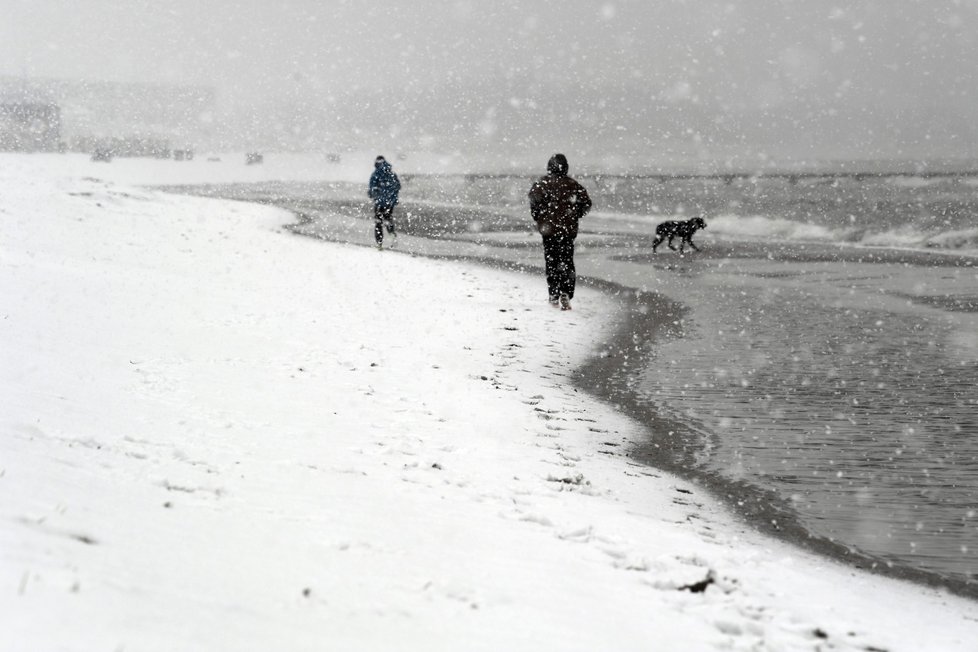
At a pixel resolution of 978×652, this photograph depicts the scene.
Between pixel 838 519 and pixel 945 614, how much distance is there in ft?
Result: 4.61

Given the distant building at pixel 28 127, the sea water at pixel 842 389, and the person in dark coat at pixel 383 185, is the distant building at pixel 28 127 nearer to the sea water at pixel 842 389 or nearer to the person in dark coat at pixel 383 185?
the person in dark coat at pixel 383 185

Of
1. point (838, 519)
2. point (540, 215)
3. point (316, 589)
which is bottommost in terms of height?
point (838, 519)

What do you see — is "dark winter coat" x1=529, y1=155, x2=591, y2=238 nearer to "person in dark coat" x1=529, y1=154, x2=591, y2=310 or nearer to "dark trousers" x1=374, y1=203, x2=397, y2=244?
"person in dark coat" x1=529, y1=154, x2=591, y2=310

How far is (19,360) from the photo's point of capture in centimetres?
696

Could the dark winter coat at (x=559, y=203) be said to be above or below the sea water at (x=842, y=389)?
above

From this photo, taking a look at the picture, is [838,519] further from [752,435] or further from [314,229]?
[314,229]

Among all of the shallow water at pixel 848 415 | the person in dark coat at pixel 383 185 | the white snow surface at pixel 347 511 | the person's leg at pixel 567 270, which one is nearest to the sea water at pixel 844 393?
the shallow water at pixel 848 415

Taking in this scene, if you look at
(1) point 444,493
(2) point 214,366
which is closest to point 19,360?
(2) point 214,366

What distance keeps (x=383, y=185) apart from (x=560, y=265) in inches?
305

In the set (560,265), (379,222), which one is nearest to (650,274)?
(379,222)

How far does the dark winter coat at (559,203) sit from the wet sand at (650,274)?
5.31ft

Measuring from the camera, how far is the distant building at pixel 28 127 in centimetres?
11544

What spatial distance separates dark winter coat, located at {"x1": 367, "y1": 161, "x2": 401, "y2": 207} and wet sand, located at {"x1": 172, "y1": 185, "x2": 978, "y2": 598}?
230cm

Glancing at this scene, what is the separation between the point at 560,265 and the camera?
14484mm
